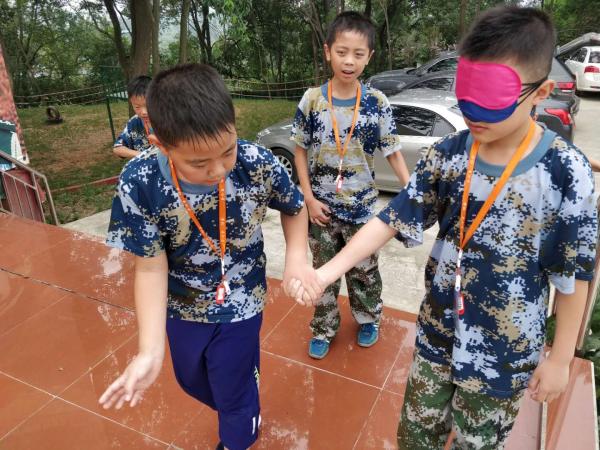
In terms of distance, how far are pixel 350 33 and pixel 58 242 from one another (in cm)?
326

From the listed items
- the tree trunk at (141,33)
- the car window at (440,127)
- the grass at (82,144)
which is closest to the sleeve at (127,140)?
the grass at (82,144)

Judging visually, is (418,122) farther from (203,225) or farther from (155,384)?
(203,225)

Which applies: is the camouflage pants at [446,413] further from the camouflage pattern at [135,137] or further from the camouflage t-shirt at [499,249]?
the camouflage pattern at [135,137]

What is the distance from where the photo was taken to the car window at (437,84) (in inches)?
324

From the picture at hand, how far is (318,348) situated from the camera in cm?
274

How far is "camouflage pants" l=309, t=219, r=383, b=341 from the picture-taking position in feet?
8.54

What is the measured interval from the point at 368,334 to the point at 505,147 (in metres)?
1.77

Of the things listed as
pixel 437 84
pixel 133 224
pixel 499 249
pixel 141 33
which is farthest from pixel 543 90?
pixel 141 33

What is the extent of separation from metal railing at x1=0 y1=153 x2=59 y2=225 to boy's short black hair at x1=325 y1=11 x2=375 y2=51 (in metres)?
3.74

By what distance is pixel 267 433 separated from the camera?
228cm

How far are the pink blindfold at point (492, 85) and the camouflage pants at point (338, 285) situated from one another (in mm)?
1378

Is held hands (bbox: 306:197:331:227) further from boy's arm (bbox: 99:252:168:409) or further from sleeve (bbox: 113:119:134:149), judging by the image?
sleeve (bbox: 113:119:134:149)

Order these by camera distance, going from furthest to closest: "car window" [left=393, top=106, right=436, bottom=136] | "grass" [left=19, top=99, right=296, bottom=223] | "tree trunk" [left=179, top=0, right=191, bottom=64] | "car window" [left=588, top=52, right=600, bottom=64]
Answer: "car window" [left=588, top=52, right=600, bottom=64], "tree trunk" [left=179, top=0, right=191, bottom=64], "grass" [left=19, top=99, right=296, bottom=223], "car window" [left=393, top=106, right=436, bottom=136]

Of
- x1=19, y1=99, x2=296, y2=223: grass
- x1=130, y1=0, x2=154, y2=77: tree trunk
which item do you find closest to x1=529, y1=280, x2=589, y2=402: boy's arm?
x1=19, y1=99, x2=296, y2=223: grass
